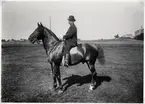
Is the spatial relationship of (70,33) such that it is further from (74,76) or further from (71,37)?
(74,76)

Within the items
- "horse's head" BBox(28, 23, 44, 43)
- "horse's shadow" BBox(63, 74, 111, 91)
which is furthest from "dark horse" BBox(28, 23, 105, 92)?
"horse's shadow" BBox(63, 74, 111, 91)

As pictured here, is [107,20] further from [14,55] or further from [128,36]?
[14,55]

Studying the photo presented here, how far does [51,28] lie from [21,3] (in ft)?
2.38

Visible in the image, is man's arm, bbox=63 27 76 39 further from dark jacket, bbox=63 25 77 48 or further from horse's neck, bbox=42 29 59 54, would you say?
horse's neck, bbox=42 29 59 54

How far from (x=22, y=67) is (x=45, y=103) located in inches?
31.2

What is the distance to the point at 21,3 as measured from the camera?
3.10 meters

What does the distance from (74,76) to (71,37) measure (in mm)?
754

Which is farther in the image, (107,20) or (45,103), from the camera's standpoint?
(107,20)

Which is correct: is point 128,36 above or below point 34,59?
above

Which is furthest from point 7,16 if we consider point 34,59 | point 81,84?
point 81,84

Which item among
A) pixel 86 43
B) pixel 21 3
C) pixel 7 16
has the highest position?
pixel 21 3

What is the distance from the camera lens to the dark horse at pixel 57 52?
9.27ft

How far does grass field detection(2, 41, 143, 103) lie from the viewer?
114 inches

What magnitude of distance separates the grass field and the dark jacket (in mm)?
518
